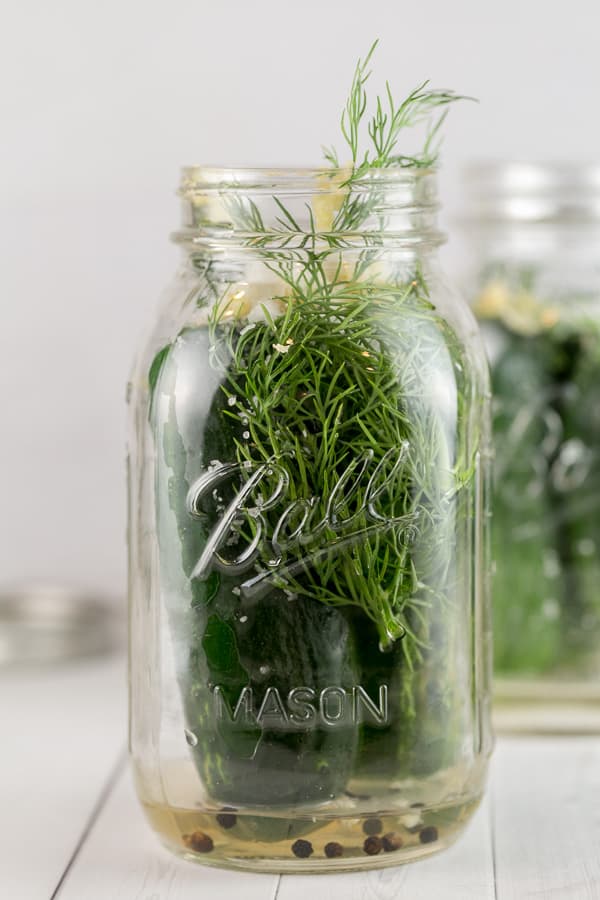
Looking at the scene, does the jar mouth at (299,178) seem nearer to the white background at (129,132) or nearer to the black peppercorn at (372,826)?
the black peppercorn at (372,826)

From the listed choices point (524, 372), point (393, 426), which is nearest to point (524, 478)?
point (524, 372)

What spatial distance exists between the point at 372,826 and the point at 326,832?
0.08 ft

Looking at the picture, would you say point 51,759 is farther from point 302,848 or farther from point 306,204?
point 306,204

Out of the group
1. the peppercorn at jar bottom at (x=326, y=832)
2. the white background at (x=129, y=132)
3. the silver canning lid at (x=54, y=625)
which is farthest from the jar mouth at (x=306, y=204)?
the silver canning lid at (x=54, y=625)

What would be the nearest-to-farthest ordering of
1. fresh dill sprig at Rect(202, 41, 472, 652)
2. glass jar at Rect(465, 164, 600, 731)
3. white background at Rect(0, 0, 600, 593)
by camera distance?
fresh dill sprig at Rect(202, 41, 472, 652), glass jar at Rect(465, 164, 600, 731), white background at Rect(0, 0, 600, 593)

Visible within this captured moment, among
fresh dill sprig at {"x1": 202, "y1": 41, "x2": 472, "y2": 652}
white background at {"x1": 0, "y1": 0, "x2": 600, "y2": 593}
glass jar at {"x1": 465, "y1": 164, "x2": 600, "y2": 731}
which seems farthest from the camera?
white background at {"x1": 0, "y1": 0, "x2": 600, "y2": 593}

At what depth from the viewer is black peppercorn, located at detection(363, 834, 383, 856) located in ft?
2.30

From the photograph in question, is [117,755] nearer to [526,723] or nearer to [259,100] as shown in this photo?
[526,723]

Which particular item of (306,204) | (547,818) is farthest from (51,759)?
(306,204)

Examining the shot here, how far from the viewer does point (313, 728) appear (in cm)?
69

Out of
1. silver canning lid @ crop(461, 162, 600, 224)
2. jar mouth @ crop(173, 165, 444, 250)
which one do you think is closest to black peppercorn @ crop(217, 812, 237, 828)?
jar mouth @ crop(173, 165, 444, 250)

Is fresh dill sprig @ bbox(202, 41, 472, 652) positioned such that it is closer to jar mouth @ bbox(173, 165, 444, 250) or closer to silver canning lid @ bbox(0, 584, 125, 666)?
jar mouth @ bbox(173, 165, 444, 250)

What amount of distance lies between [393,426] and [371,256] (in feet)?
0.31

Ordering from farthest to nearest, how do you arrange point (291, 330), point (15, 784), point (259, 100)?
1. point (259, 100)
2. point (15, 784)
3. point (291, 330)
